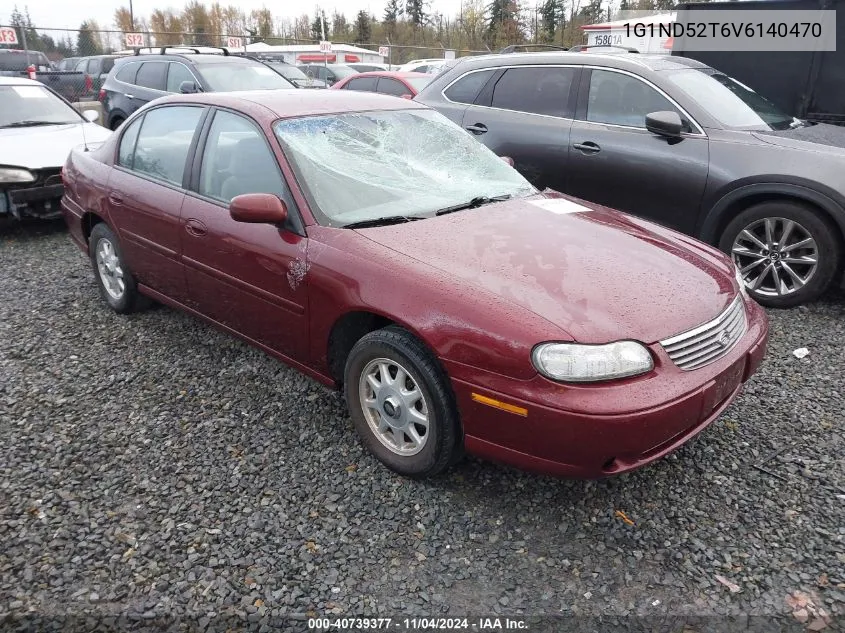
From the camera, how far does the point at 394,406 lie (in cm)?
278

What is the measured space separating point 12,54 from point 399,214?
23.2 metres

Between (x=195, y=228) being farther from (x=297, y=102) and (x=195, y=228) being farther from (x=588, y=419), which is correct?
(x=588, y=419)

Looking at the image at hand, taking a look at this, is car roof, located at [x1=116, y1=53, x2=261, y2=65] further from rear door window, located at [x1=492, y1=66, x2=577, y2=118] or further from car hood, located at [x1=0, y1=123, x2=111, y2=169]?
rear door window, located at [x1=492, y1=66, x2=577, y2=118]

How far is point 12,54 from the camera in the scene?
2064cm

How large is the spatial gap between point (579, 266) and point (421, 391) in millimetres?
842

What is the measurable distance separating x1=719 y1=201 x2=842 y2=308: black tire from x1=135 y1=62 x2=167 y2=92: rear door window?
8.30 meters

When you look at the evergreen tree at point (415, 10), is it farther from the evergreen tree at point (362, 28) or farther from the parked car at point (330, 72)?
the parked car at point (330, 72)

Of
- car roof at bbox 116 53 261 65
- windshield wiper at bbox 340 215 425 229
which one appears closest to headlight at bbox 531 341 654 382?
windshield wiper at bbox 340 215 425 229

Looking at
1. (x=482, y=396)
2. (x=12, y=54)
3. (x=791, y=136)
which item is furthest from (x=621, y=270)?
(x=12, y=54)

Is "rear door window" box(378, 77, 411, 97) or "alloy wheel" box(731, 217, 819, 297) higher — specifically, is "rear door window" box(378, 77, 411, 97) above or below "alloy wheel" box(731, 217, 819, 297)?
above

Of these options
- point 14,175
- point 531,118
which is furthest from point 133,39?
point 531,118

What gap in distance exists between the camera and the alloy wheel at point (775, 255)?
15.0 ft

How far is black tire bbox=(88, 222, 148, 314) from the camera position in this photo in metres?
4.34

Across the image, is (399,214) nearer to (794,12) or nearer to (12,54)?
(794,12)
